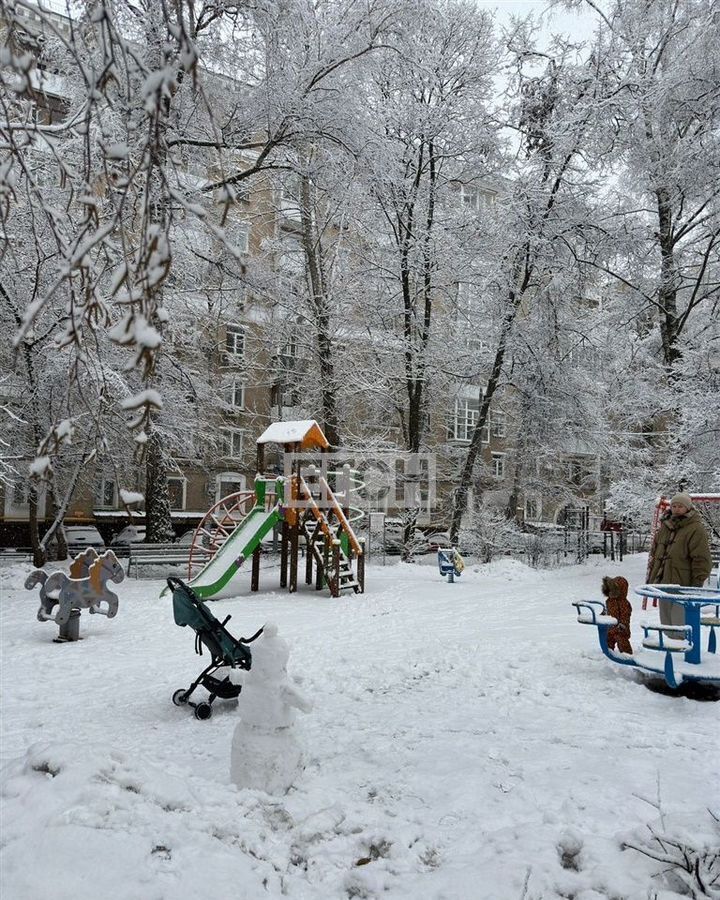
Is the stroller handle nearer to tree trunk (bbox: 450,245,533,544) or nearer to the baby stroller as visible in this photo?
the baby stroller

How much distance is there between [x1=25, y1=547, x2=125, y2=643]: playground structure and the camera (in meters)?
8.86

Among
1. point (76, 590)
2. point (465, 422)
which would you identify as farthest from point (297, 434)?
point (465, 422)

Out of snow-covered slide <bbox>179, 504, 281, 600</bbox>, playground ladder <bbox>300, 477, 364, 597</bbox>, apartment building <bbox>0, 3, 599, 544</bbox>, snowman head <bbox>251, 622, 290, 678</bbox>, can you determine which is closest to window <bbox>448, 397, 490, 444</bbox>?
apartment building <bbox>0, 3, 599, 544</bbox>

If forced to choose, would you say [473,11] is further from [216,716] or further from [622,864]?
[622,864]

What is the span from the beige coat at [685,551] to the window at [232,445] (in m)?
24.8

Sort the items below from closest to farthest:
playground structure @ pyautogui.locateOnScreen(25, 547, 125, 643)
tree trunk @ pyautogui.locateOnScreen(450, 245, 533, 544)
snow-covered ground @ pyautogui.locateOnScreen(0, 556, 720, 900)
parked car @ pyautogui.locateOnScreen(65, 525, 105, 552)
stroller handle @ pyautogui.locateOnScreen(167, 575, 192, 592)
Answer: snow-covered ground @ pyautogui.locateOnScreen(0, 556, 720, 900)
stroller handle @ pyautogui.locateOnScreen(167, 575, 192, 592)
playground structure @ pyautogui.locateOnScreen(25, 547, 125, 643)
tree trunk @ pyautogui.locateOnScreen(450, 245, 533, 544)
parked car @ pyautogui.locateOnScreen(65, 525, 105, 552)

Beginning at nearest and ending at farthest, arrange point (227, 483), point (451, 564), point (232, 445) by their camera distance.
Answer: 1. point (451, 564)
2. point (232, 445)
3. point (227, 483)

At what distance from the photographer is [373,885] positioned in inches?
125

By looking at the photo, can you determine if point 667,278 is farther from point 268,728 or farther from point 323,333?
point 268,728

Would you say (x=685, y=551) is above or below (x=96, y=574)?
above

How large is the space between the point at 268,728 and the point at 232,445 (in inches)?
1107

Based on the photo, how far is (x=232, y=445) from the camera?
31.7 meters

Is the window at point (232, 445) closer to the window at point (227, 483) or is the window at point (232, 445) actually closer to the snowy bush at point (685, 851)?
the window at point (227, 483)

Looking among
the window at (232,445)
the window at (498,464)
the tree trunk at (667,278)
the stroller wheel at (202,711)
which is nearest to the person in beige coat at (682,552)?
the stroller wheel at (202,711)
